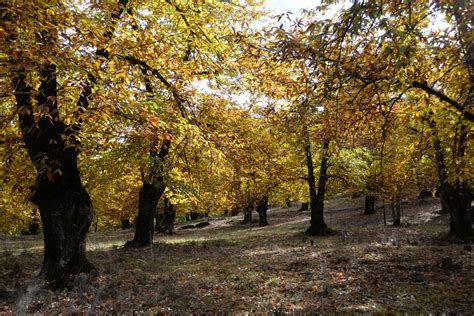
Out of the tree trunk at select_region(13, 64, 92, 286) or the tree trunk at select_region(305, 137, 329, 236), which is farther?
the tree trunk at select_region(305, 137, 329, 236)

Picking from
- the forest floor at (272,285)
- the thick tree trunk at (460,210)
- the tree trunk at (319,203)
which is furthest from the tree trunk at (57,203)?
the thick tree trunk at (460,210)

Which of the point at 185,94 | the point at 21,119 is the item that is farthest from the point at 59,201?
the point at 185,94

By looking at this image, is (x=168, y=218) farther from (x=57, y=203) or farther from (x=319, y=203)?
(x=57, y=203)

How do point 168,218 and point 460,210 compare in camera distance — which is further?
point 168,218

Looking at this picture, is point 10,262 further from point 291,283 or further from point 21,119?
point 291,283

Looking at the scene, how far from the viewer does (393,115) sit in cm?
796

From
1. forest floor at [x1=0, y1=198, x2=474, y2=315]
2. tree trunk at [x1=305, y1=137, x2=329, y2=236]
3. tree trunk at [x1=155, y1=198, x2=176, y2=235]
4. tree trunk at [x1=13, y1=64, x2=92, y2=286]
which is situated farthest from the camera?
tree trunk at [x1=155, y1=198, x2=176, y2=235]

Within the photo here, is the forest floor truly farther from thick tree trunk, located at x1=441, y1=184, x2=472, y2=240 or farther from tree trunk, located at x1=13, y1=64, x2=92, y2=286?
thick tree trunk, located at x1=441, y1=184, x2=472, y2=240

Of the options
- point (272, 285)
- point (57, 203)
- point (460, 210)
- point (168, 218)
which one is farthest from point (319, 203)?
point (168, 218)

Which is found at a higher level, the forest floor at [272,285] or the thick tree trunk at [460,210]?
the thick tree trunk at [460,210]

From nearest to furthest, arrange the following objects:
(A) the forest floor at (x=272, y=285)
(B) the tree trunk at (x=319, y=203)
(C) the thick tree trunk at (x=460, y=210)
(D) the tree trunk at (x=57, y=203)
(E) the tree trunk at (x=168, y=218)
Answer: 1. (A) the forest floor at (x=272, y=285)
2. (D) the tree trunk at (x=57, y=203)
3. (C) the thick tree trunk at (x=460, y=210)
4. (B) the tree trunk at (x=319, y=203)
5. (E) the tree trunk at (x=168, y=218)

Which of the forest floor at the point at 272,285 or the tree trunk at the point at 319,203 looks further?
the tree trunk at the point at 319,203

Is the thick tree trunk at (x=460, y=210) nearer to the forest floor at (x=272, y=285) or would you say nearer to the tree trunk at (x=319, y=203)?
the forest floor at (x=272, y=285)

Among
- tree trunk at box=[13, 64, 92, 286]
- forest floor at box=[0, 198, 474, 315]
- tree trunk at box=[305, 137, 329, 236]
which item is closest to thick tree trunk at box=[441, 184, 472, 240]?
forest floor at box=[0, 198, 474, 315]
